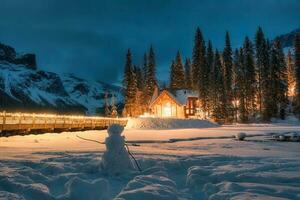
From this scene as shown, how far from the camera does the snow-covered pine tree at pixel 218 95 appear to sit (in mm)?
70269

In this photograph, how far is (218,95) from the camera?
7312 cm

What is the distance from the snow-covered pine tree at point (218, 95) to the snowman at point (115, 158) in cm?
5976

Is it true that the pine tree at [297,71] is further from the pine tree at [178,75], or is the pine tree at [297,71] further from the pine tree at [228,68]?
the pine tree at [178,75]

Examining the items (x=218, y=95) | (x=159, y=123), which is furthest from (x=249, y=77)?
(x=159, y=123)

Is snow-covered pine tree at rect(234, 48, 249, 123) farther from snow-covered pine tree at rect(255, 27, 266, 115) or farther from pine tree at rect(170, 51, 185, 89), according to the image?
pine tree at rect(170, 51, 185, 89)

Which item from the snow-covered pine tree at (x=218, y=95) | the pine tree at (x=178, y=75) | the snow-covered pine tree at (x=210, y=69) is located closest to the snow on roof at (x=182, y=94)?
the snow-covered pine tree at (x=210, y=69)

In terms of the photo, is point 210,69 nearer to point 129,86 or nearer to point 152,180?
point 129,86

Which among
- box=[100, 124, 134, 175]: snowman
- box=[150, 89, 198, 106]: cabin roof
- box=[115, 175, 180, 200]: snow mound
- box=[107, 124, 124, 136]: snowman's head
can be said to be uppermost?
box=[150, 89, 198, 106]: cabin roof

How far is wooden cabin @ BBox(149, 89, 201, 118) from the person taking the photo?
229 ft

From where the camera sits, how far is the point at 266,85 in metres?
74.2

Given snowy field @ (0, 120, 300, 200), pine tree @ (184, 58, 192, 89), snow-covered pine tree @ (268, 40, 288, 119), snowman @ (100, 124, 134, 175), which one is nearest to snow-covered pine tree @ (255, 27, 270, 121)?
snow-covered pine tree @ (268, 40, 288, 119)

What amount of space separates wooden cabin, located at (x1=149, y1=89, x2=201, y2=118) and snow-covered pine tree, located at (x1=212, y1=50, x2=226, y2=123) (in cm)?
360

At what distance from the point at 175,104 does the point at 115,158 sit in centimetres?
5921

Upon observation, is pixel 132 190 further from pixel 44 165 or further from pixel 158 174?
pixel 44 165
